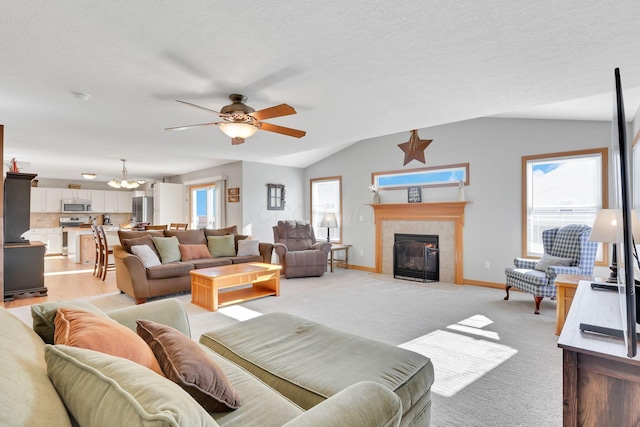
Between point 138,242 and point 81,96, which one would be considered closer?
point 81,96

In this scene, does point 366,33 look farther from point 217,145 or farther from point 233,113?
point 217,145

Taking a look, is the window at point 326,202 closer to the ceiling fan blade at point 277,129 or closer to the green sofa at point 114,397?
the ceiling fan blade at point 277,129

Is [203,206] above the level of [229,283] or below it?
above

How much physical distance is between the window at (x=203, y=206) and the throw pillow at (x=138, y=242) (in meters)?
3.01

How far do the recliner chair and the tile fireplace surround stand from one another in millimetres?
1163

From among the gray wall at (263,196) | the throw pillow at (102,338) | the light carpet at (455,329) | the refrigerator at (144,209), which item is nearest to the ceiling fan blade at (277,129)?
the light carpet at (455,329)

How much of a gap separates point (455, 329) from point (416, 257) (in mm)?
2973

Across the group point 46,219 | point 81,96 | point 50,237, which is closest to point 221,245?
point 81,96

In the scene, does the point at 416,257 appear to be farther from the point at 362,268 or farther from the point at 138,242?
the point at 138,242

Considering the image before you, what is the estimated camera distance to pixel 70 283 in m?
5.63

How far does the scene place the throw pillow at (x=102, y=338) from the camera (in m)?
1.06

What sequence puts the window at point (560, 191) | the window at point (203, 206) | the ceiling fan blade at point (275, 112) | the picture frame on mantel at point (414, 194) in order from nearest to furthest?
the ceiling fan blade at point (275, 112) → the window at point (560, 191) → the picture frame on mantel at point (414, 194) → the window at point (203, 206)

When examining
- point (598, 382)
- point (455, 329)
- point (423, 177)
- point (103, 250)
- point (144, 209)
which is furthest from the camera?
point (144, 209)

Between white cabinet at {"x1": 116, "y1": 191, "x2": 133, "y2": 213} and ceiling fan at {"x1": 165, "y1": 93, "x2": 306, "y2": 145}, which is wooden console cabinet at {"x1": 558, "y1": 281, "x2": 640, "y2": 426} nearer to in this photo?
ceiling fan at {"x1": 165, "y1": 93, "x2": 306, "y2": 145}
